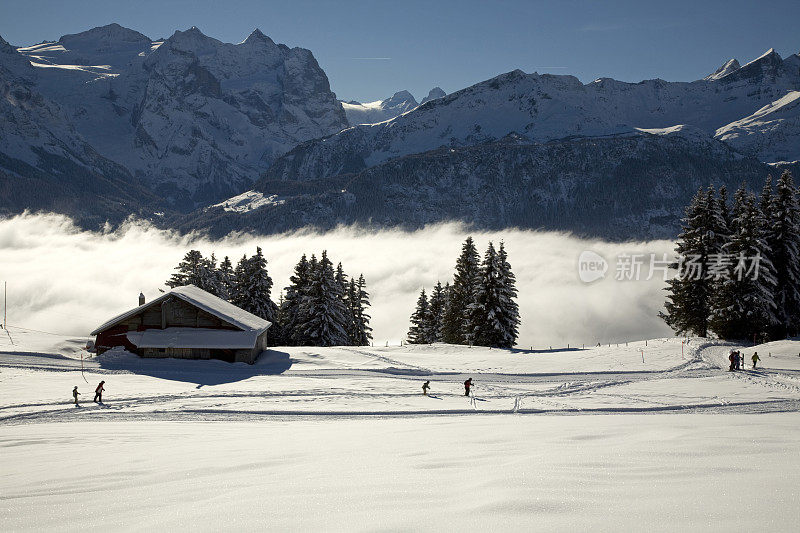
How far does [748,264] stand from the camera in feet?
128

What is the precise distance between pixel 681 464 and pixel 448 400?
18.5 meters

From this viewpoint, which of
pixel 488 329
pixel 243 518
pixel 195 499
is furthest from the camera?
pixel 488 329

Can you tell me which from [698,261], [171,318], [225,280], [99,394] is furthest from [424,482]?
[225,280]

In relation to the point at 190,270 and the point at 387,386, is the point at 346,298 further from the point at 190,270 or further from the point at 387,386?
the point at 387,386

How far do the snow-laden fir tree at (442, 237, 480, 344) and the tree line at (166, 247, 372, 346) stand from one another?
10925 millimetres

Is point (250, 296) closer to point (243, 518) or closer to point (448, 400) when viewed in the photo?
point (448, 400)

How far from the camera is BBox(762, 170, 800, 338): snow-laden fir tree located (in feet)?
131

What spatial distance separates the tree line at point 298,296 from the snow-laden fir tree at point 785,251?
3734 centimetres

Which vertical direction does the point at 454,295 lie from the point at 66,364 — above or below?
above

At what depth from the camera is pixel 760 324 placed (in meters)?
39.7

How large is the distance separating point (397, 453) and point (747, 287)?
1491 inches

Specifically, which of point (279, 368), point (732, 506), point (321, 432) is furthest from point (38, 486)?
point (279, 368)

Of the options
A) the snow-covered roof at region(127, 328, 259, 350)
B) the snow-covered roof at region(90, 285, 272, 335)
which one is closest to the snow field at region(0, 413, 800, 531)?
the snow-covered roof at region(127, 328, 259, 350)

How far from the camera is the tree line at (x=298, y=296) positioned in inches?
2078
